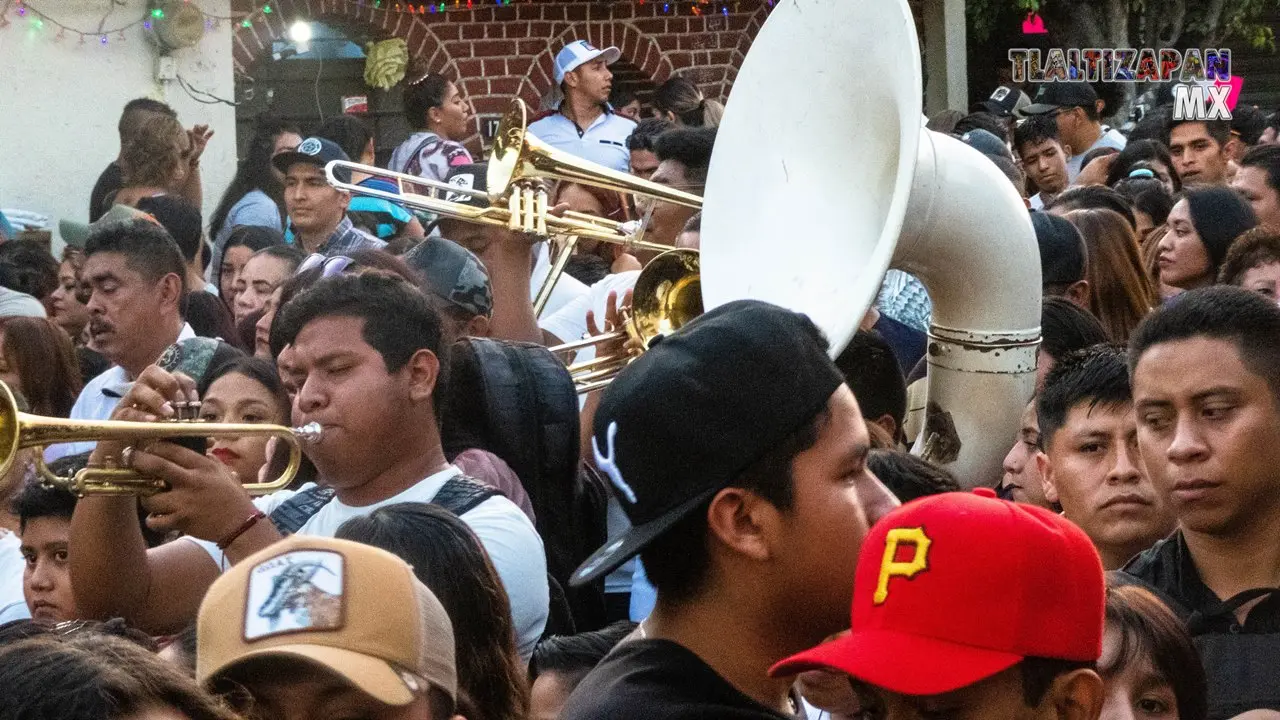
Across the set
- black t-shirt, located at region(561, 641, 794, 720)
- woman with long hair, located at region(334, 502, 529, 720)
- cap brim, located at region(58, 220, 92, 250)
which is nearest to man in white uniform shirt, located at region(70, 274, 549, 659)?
woman with long hair, located at region(334, 502, 529, 720)

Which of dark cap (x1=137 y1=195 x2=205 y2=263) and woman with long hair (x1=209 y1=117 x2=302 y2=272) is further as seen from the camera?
woman with long hair (x1=209 y1=117 x2=302 y2=272)

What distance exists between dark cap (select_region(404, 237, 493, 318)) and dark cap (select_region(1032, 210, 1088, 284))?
1619 mm

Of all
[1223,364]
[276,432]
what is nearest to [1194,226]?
[1223,364]

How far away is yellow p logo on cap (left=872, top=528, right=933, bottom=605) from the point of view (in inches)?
77.9

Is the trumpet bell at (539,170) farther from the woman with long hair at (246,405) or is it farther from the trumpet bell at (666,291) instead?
the woman with long hair at (246,405)

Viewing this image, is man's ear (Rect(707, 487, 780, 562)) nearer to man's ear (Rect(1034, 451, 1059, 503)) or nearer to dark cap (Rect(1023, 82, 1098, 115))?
man's ear (Rect(1034, 451, 1059, 503))

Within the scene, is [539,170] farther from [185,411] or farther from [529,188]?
[185,411]

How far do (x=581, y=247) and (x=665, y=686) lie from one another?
5.17 m

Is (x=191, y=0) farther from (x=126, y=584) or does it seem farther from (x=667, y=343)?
(x=667, y=343)

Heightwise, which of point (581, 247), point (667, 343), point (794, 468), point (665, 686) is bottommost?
point (581, 247)

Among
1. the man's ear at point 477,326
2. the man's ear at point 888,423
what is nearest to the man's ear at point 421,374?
the man's ear at point 477,326

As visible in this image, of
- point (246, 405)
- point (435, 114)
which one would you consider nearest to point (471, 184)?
point (246, 405)

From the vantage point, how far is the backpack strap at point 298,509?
3586 millimetres

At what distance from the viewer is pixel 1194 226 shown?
5.84 meters
